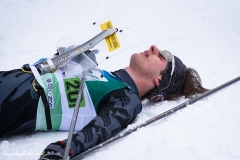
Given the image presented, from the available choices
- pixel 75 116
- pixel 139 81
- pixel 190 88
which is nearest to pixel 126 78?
pixel 139 81

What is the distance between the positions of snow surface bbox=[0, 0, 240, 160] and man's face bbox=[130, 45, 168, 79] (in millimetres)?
247

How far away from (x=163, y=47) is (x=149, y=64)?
4.63 feet

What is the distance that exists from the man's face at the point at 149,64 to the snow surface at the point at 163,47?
247 mm

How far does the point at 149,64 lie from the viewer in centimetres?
248

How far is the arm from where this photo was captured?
1.83 m

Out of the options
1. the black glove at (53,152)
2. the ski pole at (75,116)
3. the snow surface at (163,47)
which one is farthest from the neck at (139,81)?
the black glove at (53,152)

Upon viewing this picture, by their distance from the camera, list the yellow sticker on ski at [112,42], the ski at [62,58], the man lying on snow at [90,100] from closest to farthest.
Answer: the man lying on snow at [90,100] < the ski at [62,58] < the yellow sticker on ski at [112,42]

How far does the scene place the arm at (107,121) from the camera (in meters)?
1.83

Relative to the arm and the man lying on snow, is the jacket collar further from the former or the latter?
the arm

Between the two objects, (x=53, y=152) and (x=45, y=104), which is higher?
(x=45, y=104)

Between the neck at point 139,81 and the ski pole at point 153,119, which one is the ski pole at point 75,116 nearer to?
the ski pole at point 153,119

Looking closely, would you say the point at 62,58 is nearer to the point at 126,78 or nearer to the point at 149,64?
the point at 126,78

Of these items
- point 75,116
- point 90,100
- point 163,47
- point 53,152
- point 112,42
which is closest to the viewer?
point 53,152

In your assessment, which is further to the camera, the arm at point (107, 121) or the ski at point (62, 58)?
the ski at point (62, 58)
